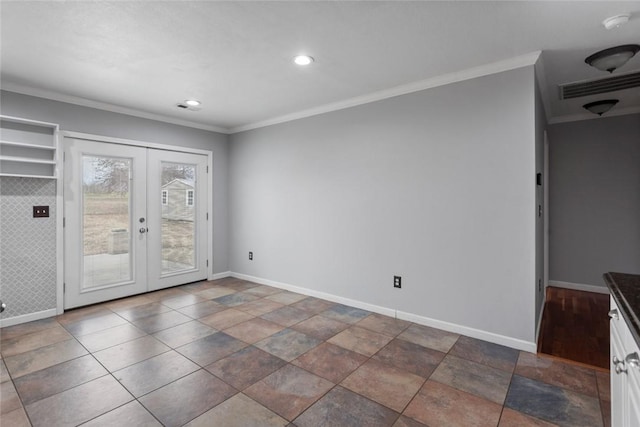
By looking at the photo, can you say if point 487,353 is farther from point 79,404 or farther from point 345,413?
point 79,404

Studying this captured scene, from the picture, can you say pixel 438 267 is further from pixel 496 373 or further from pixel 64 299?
pixel 64 299

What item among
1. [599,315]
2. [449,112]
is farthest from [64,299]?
[599,315]

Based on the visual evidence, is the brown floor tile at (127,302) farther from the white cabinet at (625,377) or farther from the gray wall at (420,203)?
the white cabinet at (625,377)

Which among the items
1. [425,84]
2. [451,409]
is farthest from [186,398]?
[425,84]

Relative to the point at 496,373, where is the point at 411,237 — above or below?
above

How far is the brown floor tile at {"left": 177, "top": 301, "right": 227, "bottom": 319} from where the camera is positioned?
3.63 m

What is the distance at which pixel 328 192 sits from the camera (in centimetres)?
409

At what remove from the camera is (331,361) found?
2.59 m

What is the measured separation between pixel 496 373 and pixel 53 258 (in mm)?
4565

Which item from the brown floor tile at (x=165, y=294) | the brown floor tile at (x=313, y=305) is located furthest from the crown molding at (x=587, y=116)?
the brown floor tile at (x=165, y=294)

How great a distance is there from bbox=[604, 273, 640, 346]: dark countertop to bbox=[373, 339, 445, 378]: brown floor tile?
4.68ft

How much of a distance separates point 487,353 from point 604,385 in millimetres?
743

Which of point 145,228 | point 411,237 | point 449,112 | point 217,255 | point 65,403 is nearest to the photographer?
point 65,403

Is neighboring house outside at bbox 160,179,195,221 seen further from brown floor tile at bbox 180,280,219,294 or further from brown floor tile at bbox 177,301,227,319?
brown floor tile at bbox 177,301,227,319
